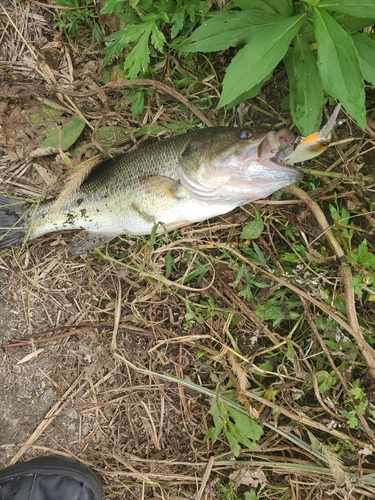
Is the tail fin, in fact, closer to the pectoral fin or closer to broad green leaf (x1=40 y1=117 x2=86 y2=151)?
the pectoral fin

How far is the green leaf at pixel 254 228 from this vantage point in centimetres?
303

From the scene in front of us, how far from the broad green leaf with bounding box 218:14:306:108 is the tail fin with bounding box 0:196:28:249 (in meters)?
1.91

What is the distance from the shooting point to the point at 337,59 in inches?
76.8

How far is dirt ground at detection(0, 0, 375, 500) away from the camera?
122 inches

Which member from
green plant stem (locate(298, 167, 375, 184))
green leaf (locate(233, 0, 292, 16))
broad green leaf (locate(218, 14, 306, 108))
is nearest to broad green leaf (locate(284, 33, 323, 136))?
green leaf (locate(233, 0, 292, 16))

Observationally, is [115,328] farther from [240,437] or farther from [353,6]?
[353,6]

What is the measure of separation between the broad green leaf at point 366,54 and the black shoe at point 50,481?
336 cm

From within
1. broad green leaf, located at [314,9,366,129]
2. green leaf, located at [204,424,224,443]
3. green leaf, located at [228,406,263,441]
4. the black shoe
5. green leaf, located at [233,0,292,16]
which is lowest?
the black shoe

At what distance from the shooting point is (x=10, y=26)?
3303 millimetres

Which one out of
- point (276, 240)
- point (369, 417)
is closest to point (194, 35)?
point (276, 240)

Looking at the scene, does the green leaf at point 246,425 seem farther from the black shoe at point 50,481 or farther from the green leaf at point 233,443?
the black shoe at point 50,481

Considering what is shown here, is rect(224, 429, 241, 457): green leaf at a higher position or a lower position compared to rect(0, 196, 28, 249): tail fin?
lower

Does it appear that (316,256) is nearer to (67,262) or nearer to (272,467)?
(272,467)

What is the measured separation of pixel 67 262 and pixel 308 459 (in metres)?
2.40
